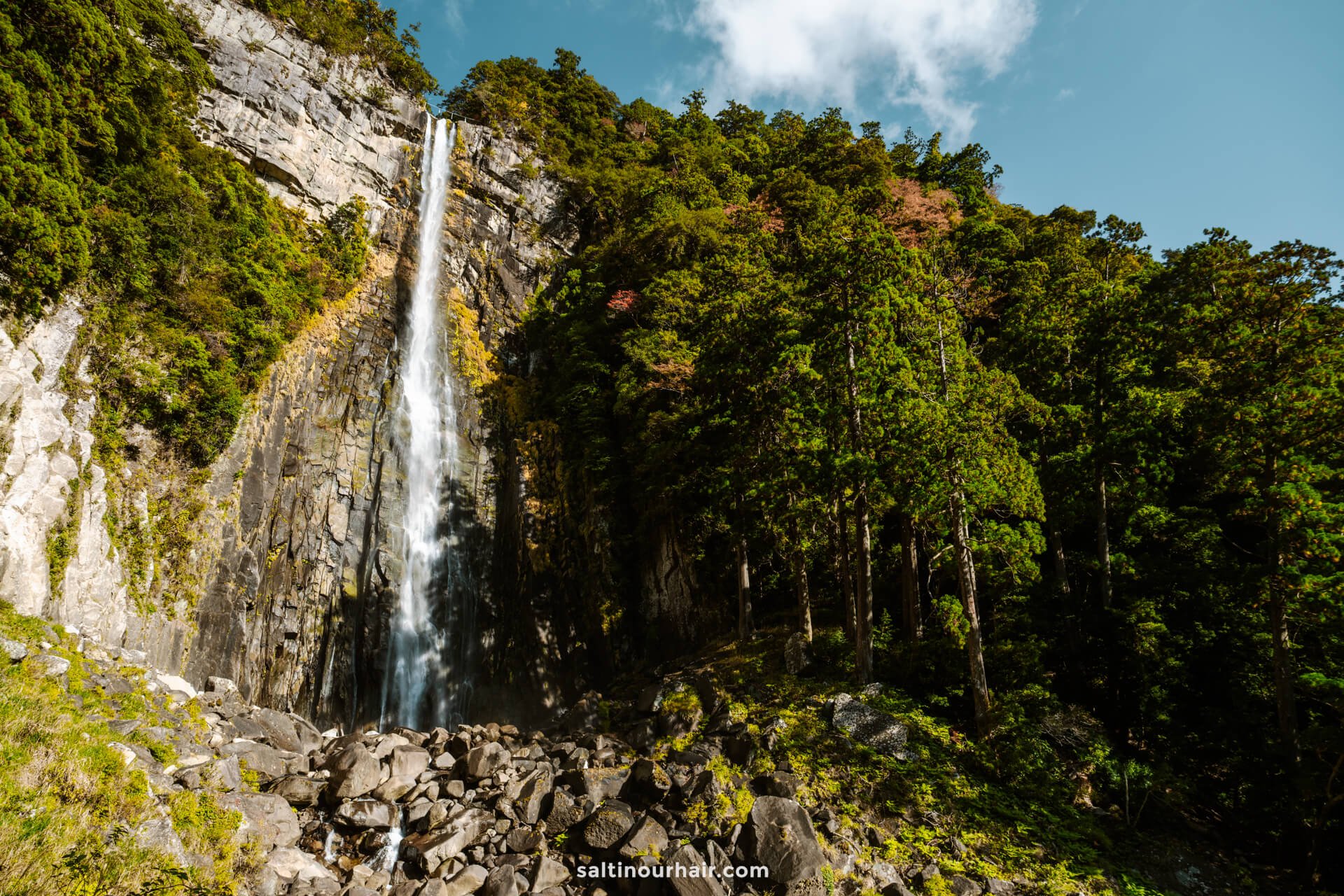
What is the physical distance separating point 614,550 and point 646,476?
2.83m

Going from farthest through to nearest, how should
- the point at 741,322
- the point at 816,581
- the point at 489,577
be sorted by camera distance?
the point at 489,577
the point at 816,581
the point at 741,322

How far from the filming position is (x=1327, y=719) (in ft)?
31.7

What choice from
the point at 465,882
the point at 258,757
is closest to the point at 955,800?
the point at 465,882

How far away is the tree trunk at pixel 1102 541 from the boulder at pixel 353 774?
47.3 feet

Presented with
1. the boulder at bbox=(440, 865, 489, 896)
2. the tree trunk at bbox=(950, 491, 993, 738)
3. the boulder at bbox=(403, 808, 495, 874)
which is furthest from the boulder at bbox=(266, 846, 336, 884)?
the tree trunk at bbox=(950, 491, 993, 738)

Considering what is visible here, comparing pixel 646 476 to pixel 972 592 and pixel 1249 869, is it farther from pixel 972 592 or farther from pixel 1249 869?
pixel 1249 869

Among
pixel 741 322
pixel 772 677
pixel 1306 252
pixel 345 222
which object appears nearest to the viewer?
pixel 1306 252

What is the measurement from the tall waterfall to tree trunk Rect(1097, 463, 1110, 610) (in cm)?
1686

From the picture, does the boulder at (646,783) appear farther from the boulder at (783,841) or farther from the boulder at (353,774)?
the boulder at (353,774)

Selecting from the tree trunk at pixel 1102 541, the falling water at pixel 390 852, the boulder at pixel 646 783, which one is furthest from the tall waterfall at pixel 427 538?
the tree trunk at pixel 1102 541

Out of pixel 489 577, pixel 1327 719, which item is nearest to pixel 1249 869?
pixel 1327 719

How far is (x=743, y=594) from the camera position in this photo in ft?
51.2

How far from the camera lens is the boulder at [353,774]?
9852 mm

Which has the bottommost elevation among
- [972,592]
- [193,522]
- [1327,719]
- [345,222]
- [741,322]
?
[1327,719]
